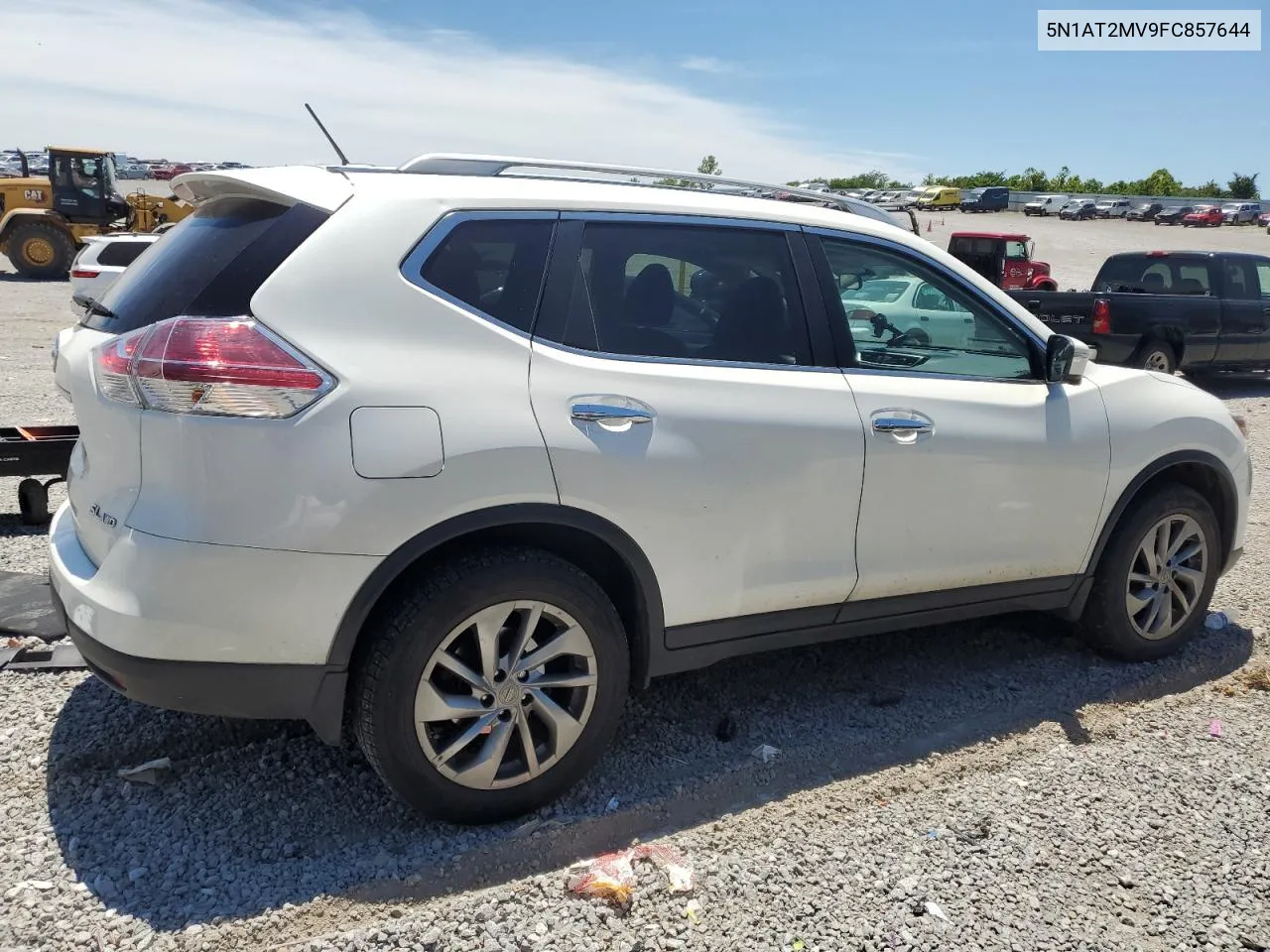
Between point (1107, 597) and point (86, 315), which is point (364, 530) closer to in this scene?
point (86, 315)

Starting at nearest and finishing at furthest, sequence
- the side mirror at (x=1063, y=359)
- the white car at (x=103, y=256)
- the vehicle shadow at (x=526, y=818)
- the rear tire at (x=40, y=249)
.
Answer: the vehicle shadow at (x=526, y=818)
the side mirror at (x=1063, y=359)
the white car at (x=103, y=256)
the rear tire at (x=40, y=249)

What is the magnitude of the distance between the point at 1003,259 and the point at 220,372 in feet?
66.9

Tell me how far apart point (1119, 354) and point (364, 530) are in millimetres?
11770

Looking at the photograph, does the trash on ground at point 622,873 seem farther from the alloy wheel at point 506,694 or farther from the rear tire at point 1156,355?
the rear tire at point 1156,355

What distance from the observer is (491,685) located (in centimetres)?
293

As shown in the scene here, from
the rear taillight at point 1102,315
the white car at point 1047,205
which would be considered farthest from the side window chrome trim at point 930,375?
the white car at point 1047,205

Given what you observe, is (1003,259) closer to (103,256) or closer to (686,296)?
(103,256)

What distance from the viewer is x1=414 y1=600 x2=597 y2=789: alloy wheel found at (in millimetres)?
2885

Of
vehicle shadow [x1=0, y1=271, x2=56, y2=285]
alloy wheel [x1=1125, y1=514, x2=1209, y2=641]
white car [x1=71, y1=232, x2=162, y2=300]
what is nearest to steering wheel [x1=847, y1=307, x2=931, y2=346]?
alloy wheel [x1=1125, y1=514, x2=1209, y2=641]

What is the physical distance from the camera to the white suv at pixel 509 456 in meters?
2.62

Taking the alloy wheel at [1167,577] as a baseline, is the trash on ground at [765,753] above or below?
below

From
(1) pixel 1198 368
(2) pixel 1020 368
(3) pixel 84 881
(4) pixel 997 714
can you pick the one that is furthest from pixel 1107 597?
(1) pixel 1198 368

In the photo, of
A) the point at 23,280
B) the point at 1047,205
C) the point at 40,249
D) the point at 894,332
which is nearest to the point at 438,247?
the point at 894,332

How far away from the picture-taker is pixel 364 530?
2656 millimetres
